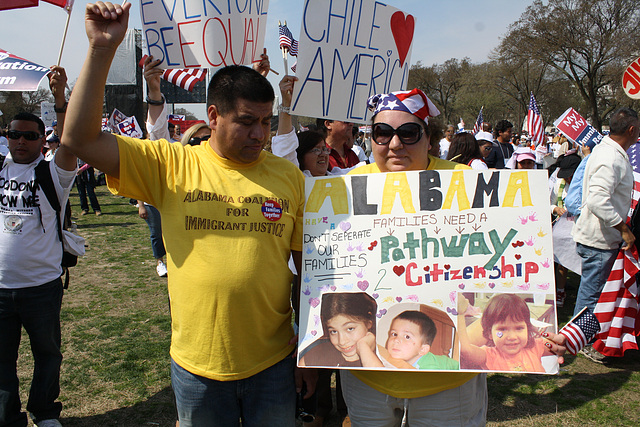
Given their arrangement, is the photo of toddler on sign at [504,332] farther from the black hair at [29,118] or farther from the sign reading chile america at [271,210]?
the black hair at [29,118]

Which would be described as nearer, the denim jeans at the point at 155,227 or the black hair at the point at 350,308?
the black hair at the point at 350,308

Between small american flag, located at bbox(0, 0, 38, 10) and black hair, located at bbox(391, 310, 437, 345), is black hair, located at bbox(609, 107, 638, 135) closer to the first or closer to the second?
black hair, located at bbox(391, 310, 437, 345)

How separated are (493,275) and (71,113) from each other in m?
1.76

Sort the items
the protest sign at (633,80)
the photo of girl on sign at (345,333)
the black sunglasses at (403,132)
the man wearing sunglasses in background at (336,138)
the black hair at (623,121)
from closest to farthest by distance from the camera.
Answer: the photo of girl on sign at (345,333), the black sunglasses at (403,132), the black hair at (623,121), the man wearing sunglasses in background at (336,138), the protest sign at (633,80)

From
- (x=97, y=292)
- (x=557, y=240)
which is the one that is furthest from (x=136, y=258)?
(x=557, y=240)

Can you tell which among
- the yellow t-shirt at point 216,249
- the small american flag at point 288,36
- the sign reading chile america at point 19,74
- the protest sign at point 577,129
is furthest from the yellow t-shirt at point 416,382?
the small american flag at point 288,36

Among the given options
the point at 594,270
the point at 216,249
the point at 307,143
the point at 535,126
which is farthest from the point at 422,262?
the point at 535,126

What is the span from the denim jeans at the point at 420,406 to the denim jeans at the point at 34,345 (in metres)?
2.25

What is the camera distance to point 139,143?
6.32ft

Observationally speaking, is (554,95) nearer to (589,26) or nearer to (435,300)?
(589,26)

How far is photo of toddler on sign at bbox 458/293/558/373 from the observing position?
1.84 meters

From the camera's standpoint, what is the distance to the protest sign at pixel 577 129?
25.6ft

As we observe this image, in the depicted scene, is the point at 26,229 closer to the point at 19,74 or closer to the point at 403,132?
the point at 19,74

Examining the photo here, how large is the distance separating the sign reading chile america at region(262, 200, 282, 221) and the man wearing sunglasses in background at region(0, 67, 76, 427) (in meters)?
1.73
